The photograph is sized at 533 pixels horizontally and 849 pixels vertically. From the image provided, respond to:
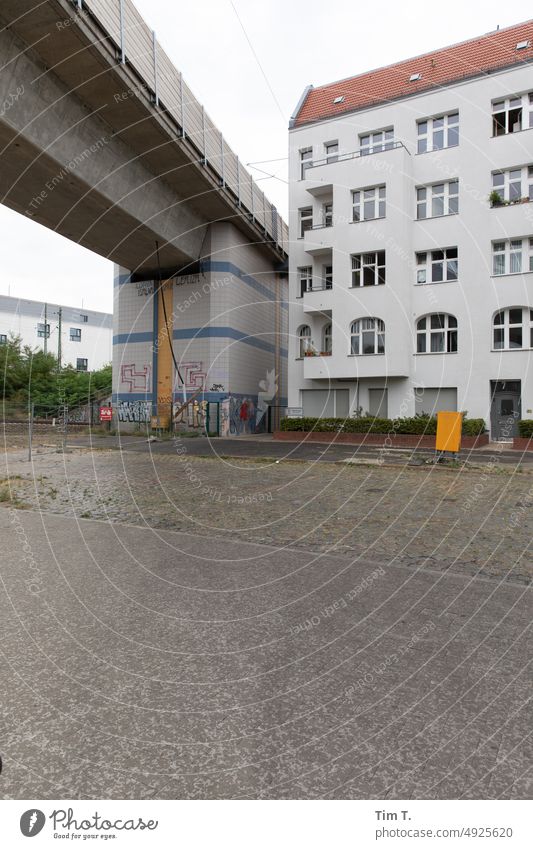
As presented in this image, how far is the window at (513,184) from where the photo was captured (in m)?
25.8

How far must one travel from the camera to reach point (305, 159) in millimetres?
32062

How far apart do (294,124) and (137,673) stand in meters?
35.2

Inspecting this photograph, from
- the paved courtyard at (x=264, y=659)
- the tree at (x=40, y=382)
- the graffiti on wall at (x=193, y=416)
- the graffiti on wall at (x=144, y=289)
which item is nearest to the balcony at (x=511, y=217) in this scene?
the graffiti on wall at (x=193, y=416)

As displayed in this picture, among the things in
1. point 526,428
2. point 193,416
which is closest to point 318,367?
point 193,416

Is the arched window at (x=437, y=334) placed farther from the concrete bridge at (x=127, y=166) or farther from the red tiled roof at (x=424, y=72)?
the red tiled roof at (x=424, y=72)

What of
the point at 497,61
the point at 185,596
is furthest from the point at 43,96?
the point at 497,61

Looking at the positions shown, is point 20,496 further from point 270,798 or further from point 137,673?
point 270,798

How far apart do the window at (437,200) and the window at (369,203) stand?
6.17 ft

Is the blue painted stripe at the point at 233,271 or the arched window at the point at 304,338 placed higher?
the blue painted stripe at the point at 233,271

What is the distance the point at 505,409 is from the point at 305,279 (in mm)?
13768

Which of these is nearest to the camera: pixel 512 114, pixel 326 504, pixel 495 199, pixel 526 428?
pixel 326 504

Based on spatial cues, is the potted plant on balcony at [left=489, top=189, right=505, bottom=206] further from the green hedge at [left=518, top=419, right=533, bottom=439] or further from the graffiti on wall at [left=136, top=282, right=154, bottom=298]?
the graffiti on wall at [left=136, top=282, right=154, bottom=298]

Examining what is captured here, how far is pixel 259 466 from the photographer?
15.4m

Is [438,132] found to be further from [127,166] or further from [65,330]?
[65,330]
